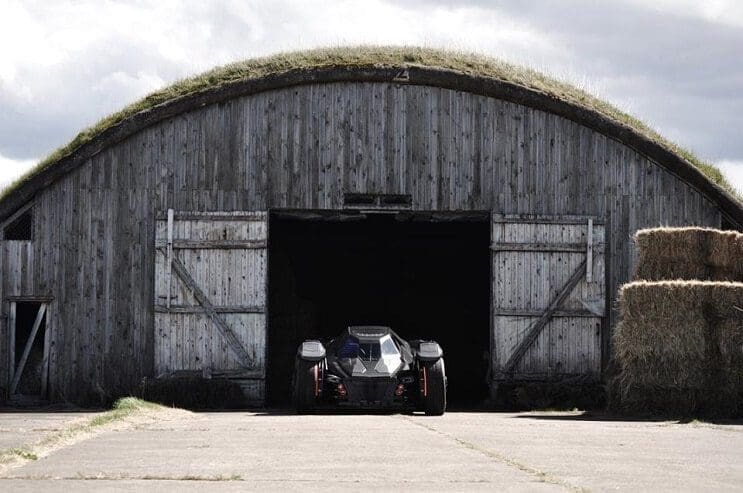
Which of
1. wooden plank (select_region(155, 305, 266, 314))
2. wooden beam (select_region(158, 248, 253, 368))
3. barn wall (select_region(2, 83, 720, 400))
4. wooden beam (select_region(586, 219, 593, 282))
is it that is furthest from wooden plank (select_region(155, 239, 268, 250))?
wooden beam (select_region(586, 219, 593, 282))

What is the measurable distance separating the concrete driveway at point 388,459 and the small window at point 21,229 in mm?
10693

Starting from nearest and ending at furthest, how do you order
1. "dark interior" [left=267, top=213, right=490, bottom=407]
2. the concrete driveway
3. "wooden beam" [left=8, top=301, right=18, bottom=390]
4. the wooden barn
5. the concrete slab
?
the concrete driveway
the concrete slab
"wooden beam" [left=8, top=301, right=18, bottom=390]
the wooden barn
"dark interior" [left=267, top=213, right=490, bottom=407]

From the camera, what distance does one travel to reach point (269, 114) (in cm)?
2498

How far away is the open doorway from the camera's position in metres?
24.4

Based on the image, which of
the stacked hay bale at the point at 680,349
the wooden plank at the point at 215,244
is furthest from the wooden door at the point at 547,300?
the wooden plank at the point at 215,244

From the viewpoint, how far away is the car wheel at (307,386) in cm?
1998

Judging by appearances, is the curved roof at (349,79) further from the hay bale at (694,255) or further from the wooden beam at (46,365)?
the hay bale at (694,255)

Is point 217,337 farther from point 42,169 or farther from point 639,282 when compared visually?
point 639,282

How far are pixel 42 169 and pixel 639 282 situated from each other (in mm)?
11926

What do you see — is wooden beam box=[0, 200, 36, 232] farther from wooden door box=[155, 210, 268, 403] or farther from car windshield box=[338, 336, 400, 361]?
car windshield box=[338, 336, 400, 361]

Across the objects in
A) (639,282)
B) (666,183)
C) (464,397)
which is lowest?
(464,397)

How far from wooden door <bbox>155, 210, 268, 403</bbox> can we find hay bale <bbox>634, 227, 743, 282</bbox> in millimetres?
7714

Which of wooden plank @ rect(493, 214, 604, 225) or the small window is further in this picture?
wooden plank @ rect(493, 214, 604, 225)

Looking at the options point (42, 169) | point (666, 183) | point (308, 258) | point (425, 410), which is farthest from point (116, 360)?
point (666, 183)
